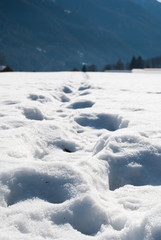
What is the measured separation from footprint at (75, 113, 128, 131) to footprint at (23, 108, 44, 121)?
537 millimetres

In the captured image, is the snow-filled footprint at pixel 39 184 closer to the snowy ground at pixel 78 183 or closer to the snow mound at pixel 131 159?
the snowy ground at pixel 78 183

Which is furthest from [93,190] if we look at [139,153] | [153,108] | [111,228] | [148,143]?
[153,108]

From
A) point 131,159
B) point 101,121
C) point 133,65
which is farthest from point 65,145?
point 133,65

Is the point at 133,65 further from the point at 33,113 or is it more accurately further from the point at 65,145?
the point at 65,145

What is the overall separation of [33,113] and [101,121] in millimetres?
994

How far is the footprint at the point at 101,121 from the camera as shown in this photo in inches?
127

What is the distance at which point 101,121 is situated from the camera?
3.41 m

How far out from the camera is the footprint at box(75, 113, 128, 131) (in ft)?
10.6

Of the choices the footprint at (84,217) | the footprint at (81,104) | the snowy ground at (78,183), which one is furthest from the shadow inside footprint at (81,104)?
the footprint at (84,217)

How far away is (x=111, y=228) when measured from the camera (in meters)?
1.24

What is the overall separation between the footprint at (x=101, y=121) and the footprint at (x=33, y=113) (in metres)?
0.54

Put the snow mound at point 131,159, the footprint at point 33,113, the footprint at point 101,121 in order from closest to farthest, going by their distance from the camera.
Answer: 1. the snow mound at point 131,159
2. the footprint at point 101,121
3. the footprint at point 33,113

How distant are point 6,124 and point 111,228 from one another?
180 centimetres

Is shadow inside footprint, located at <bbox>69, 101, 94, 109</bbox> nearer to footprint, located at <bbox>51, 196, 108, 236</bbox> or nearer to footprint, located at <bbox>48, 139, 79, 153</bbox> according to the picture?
footprint, located at <bbox>48, 139, 79, 153</bbox>
